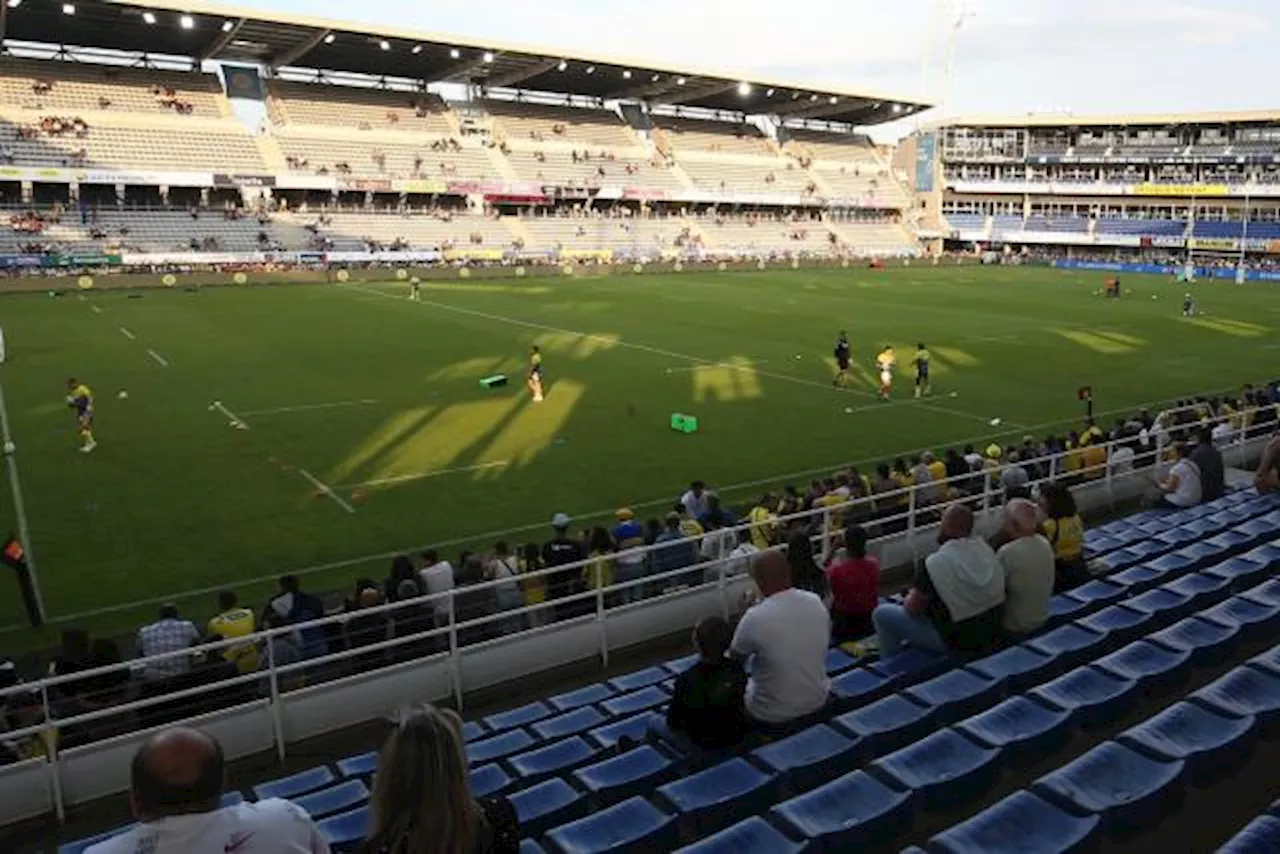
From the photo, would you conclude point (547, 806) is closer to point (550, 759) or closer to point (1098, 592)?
point (550, 759)

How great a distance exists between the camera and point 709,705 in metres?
5.93

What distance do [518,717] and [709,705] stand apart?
217 centimetres

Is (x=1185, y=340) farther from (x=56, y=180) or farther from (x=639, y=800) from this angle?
(x=56, y=180)

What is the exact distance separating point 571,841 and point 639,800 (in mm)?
485

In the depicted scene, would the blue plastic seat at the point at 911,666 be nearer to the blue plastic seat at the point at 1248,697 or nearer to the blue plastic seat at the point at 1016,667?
the blue plastic seat at the point at 1016,667

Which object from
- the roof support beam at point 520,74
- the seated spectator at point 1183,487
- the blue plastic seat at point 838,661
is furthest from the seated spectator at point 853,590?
the roof support beam at point 520,74

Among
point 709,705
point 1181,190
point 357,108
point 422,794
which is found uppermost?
point 357,108

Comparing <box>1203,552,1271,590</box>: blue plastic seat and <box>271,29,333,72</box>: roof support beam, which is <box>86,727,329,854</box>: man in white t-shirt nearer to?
<box>1203,552,1271,590</box>: blue plastic seat

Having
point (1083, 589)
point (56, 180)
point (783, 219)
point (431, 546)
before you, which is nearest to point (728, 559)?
point (1083, 589)

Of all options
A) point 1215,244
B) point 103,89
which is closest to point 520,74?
point 103,89

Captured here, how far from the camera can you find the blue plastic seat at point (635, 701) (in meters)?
7.32

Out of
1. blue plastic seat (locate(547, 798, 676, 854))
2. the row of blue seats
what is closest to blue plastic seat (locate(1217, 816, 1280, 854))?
the row of blue seats

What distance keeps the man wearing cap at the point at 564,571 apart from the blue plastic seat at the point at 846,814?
5455 millimetres

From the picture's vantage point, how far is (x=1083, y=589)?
28.8ft
